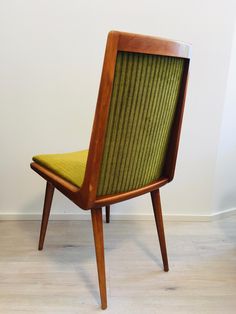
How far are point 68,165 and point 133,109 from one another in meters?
0.37

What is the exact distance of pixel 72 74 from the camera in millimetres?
1459

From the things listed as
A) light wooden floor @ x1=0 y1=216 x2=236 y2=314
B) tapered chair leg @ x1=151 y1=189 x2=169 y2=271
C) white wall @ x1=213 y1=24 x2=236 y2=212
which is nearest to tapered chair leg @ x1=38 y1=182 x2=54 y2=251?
light wooden floor @ x1=0 y1=216 x2=236 y2=314

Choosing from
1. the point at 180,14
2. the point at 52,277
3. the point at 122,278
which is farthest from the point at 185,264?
the point at 180,14

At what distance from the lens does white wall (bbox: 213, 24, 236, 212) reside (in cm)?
155

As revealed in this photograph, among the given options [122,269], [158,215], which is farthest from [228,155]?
[122,269]

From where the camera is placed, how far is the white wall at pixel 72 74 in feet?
4.56

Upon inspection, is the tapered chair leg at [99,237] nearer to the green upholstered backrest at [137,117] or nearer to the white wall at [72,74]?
the green upholstered backrest at [137,117]

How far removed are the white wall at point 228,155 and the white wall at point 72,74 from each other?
1.8 inches

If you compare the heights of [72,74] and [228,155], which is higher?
[72,74]

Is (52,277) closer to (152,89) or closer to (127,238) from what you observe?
(127,238)

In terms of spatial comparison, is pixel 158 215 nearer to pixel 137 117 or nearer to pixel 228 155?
pixel 137 117

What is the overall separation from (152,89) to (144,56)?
11 cm

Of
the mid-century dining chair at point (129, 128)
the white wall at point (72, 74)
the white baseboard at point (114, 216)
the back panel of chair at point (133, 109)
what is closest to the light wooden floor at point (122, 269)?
the white baseboard at point (114, 216)

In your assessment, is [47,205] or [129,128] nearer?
[129,128]
